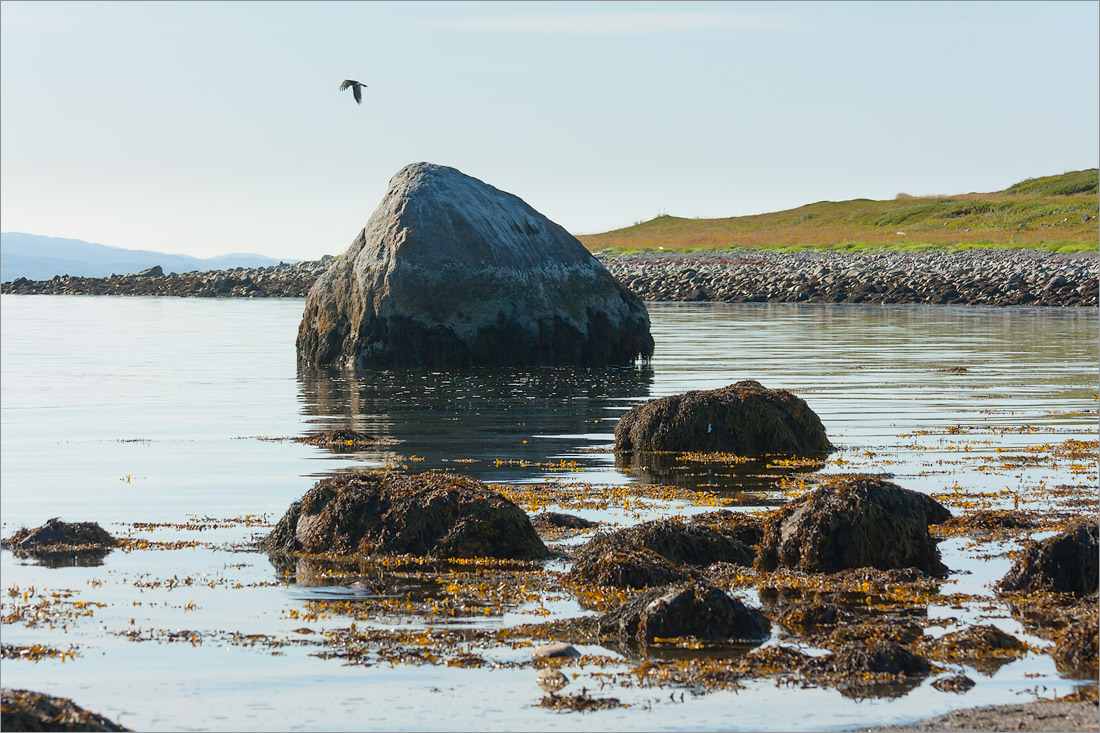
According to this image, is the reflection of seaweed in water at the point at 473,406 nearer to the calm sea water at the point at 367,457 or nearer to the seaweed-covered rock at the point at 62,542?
the calm sea water at the point at 367,457

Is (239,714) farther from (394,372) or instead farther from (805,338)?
(805,338)

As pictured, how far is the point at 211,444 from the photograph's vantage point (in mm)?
16906

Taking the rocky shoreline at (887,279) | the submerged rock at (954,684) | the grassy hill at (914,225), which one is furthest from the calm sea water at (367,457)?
the grassy hill at (914,225)

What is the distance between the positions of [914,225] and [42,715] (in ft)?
320

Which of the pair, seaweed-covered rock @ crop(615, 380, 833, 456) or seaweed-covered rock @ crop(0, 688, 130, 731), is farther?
seaweed-covered rock @ crop(615, 380, 833, 456)

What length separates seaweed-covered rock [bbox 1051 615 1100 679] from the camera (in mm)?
7328

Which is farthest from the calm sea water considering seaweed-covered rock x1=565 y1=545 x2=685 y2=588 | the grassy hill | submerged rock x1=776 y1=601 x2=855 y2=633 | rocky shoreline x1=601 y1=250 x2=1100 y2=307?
the grassy hill

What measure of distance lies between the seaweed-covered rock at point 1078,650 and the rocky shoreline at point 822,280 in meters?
46.5

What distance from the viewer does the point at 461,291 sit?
2639 cm

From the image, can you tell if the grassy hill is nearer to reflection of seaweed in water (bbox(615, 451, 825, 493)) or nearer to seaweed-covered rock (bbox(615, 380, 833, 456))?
seaweed-covered rock (bbox(615, 380, 833, 456))

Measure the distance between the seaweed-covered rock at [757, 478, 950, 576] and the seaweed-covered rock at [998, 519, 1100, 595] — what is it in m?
0.72

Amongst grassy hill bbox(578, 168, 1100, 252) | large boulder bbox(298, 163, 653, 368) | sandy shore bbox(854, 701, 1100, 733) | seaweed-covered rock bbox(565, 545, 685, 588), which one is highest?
grassy hill bbox(578, 168, 1100, 252)

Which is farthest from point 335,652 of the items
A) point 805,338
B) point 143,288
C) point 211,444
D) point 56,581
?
point 143,288

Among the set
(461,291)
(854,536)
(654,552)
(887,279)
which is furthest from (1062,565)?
(887,279)
